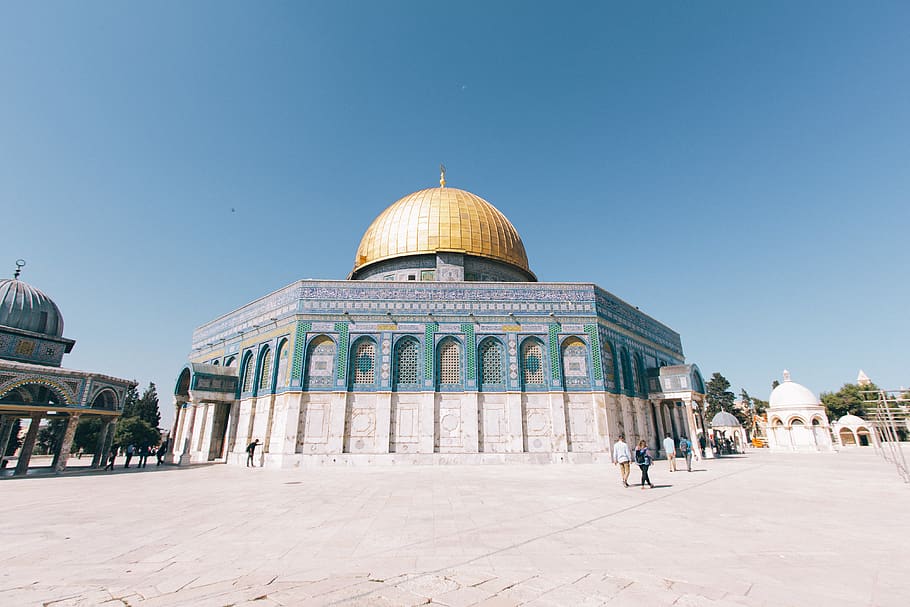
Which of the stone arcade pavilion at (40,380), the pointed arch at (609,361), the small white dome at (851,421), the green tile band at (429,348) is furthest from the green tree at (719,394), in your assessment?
the stone arcade pavilion at (40,380)

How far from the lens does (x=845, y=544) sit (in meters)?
5.21

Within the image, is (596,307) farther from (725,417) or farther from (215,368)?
(725,417)

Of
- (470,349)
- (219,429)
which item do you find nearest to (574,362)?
(470,349)

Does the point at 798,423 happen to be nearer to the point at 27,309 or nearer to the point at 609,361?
the point at 609,361

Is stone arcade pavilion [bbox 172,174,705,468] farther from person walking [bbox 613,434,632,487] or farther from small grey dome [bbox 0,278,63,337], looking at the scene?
person walking [bbox 613,434,632,487]

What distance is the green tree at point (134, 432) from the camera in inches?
1463

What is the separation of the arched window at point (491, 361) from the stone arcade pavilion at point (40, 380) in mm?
17166

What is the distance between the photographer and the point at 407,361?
20.4 m

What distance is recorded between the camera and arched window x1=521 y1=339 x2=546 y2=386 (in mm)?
20500

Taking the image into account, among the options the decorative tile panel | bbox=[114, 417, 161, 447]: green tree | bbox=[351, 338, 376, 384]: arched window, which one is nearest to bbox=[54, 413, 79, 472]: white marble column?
bbox=[351, 338, 376, 384]: arched window

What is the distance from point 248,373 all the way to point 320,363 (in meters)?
5.44

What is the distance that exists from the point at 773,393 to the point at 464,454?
100.0ft

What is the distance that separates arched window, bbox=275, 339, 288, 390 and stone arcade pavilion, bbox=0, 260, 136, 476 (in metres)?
7.28

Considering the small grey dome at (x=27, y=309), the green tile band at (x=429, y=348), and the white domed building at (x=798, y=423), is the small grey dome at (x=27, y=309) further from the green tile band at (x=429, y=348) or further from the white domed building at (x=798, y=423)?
the white domed building at (x=798, y=423)
